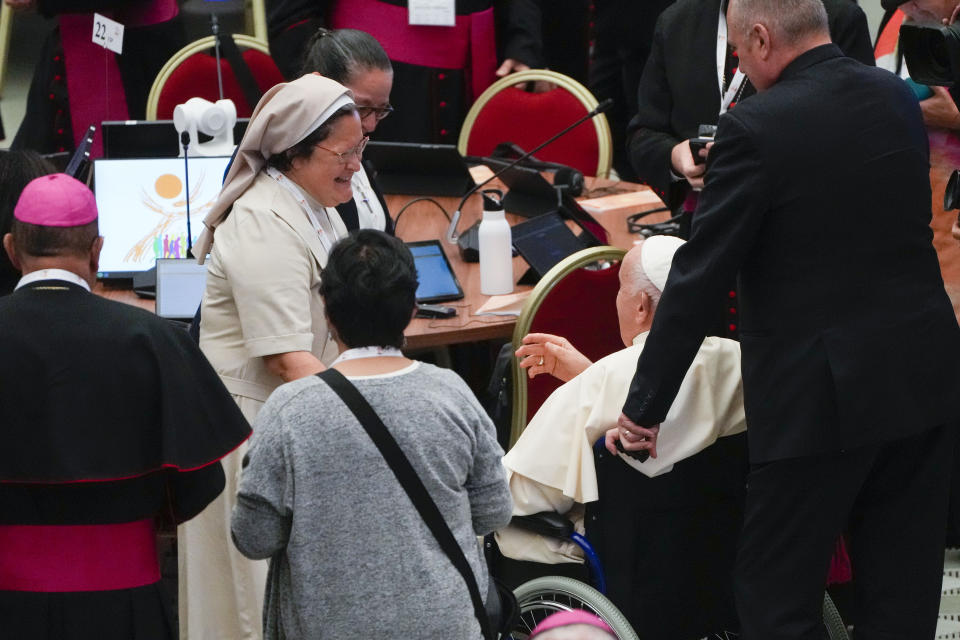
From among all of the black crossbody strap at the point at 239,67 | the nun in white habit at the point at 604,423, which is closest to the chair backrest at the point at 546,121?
the black crossbody strap at the point at 239,67

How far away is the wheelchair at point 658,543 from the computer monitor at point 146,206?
1436 millimetres

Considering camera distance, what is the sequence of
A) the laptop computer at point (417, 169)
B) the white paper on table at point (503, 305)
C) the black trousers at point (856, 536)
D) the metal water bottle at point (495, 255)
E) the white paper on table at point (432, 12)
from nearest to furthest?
the black trousers at point (856, 536)
the white paper on table at point (503, 305)
the metal water bottle at point (495, 255)
the laptop computer at point (417, 169)
the white paper on table at point (432, 12)

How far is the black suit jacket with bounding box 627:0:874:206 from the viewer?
345 cm

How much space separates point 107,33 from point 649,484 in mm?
2734

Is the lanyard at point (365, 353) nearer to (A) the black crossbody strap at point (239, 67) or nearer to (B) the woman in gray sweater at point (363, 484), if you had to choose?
(B) the woman in gray sweater at point (363, 484)

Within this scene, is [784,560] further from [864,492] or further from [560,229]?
[560,229]

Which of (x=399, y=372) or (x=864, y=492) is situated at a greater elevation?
(x=399, y=372)

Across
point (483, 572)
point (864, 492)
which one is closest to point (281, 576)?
point (483, 572)

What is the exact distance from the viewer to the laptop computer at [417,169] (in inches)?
165

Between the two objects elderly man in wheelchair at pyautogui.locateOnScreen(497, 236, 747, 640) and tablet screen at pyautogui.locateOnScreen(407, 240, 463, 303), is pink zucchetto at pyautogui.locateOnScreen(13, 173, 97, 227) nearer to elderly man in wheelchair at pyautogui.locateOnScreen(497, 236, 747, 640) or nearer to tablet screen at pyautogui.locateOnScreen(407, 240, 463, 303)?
elderly man in wheelchair at pyautogui.locateOnScreen(497, 236, 747, 640)

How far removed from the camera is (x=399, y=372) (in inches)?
76.7

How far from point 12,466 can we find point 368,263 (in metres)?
0.62

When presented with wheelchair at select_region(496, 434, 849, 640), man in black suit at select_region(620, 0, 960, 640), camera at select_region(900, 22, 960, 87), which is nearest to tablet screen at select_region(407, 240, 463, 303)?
wheelchair at select_region(496, 434, 849, 640)

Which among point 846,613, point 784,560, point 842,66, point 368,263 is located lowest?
point 846,613
